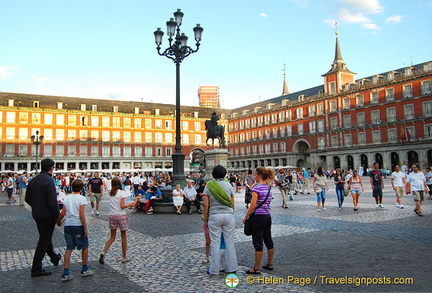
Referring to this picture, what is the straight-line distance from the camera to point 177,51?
14.0 metres

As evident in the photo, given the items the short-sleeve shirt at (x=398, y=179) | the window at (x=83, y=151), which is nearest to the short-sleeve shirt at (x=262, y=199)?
the short-sleeve shirt at (x=398, y=179)

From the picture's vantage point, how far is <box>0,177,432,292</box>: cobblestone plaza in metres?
4.60

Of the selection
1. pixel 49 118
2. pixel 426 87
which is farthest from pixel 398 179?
pixel 49 118

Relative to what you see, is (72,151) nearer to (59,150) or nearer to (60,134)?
(59,150)

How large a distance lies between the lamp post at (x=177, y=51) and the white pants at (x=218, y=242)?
8435 millimetres

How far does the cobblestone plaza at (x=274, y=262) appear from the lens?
4.60 metres

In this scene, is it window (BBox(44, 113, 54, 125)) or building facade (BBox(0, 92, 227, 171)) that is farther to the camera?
window (BBox(44, 113, 54, 125))

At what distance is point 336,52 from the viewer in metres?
55.1

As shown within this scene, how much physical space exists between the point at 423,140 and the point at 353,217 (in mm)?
37792

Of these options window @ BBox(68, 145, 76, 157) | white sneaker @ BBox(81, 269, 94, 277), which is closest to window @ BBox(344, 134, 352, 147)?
window @ BBox(68, 145, 76, 157)

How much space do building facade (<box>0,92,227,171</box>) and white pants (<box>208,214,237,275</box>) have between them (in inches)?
1973

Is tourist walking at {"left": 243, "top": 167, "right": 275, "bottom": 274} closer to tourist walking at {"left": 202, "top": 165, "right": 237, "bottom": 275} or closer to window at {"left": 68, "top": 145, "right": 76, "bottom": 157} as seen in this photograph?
tourist walking at {"left": 202, "top": 165, "right": 237, "bottom": 275}

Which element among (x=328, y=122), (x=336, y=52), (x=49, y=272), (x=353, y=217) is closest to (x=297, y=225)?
(x=353, y=217)

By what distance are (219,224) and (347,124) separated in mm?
50292
